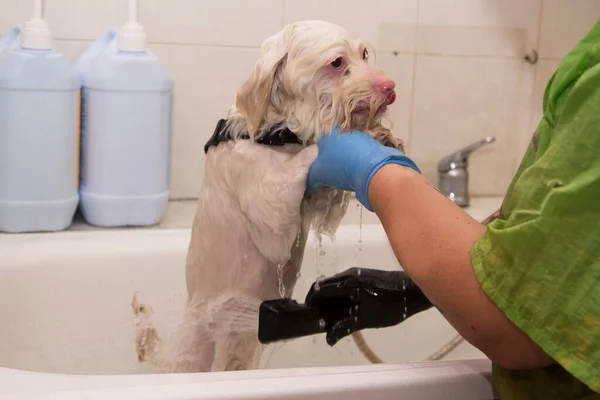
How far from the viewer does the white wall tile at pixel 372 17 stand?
1804 mm

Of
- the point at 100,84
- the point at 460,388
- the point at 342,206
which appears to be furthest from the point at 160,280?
the point at 460,388

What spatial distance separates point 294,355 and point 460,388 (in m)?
0.74

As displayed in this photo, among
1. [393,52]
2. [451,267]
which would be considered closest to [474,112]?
[393,52]

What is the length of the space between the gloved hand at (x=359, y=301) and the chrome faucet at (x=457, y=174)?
87cm

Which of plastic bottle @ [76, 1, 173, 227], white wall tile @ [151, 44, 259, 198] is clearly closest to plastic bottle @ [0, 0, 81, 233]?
plastic bottle @ [76, 1, 173, 227]

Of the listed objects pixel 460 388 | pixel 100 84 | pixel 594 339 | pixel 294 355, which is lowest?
pixel 294 355

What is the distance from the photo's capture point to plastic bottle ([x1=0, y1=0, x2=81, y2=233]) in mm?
1479

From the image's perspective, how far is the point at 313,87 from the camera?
3.27 feet

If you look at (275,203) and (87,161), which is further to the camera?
(87,161)

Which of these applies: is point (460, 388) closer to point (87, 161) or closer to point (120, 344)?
point (120, 344)

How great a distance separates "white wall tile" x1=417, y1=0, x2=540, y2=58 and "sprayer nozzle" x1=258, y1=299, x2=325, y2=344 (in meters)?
1.07

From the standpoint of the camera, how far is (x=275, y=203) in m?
1.00

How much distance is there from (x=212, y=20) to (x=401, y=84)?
51 centimetres

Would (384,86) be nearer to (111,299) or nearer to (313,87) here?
(313,87)
